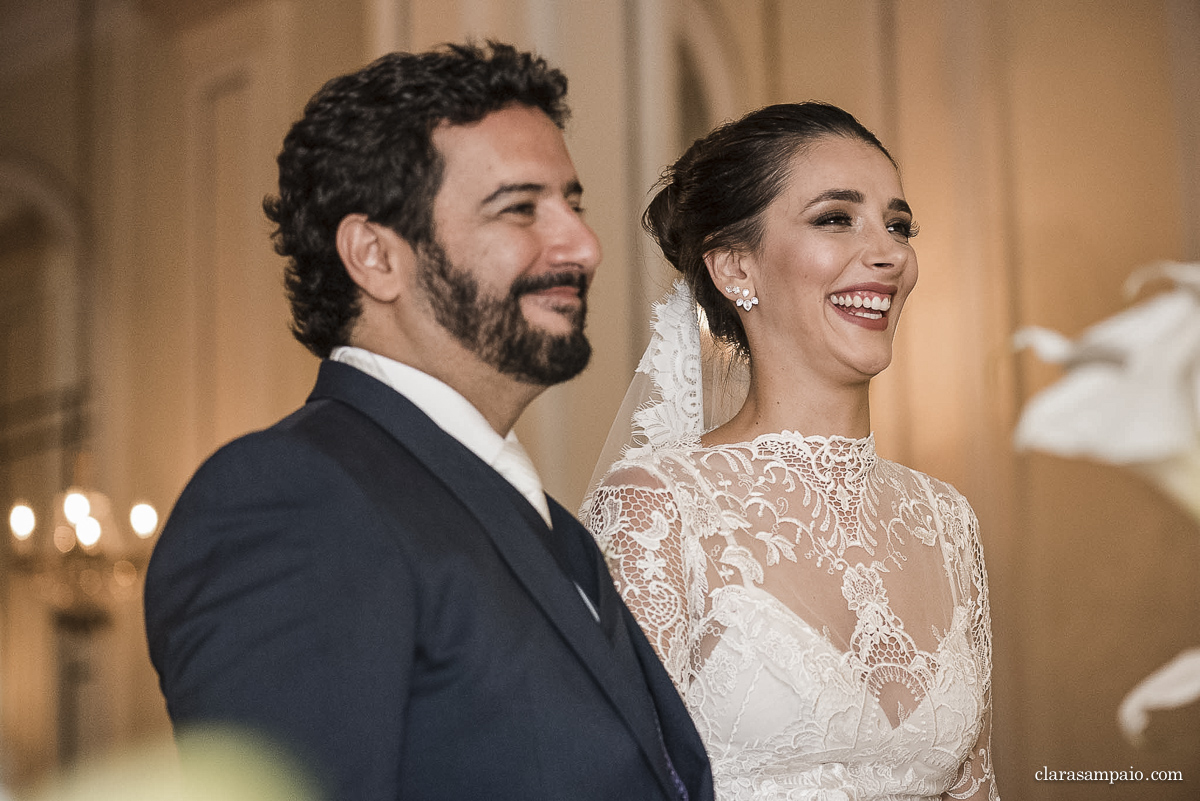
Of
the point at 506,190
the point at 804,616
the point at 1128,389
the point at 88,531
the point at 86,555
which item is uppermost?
the point at 506,190

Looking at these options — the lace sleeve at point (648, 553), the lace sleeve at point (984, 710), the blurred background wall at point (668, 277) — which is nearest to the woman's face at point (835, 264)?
the lace sleeve at point (648, 553)

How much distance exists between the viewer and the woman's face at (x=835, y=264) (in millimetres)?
2348

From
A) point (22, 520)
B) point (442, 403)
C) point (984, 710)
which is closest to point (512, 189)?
point (442, 403)

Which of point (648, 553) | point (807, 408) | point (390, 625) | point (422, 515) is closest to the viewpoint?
point (390, 625)

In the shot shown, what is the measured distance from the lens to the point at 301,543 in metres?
1.25

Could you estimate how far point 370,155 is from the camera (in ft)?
5.36

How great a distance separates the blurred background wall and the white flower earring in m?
1.56

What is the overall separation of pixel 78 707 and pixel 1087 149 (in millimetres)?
6730

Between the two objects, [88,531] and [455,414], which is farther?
[88,531]

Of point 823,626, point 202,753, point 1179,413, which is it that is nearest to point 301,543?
point 202,753

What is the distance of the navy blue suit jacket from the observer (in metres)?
1.21

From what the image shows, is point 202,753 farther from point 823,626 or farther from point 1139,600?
point 1139,600

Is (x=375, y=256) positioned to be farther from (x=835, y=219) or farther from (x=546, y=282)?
(x=835, y=219)

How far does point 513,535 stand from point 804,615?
922 millimetres
